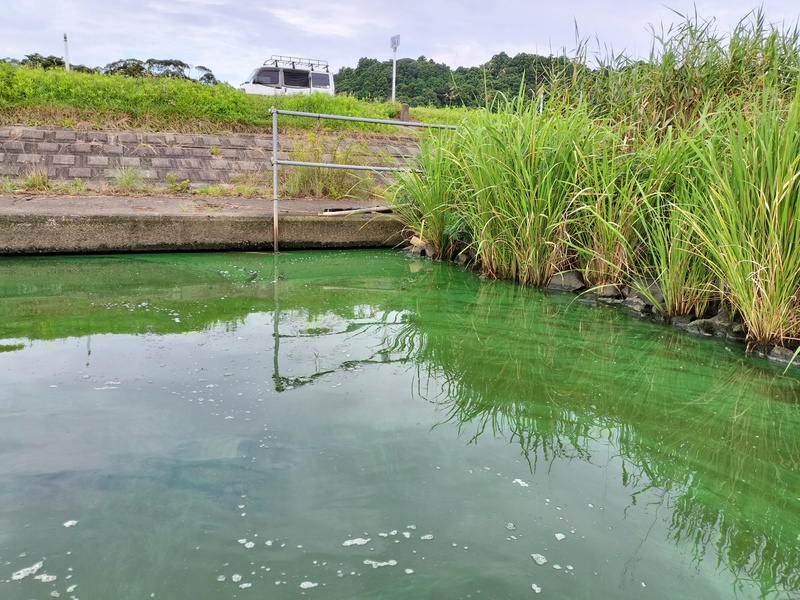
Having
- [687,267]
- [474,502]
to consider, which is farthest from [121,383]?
[687,267]

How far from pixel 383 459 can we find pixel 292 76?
17.8 metres

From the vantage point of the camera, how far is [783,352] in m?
2.83

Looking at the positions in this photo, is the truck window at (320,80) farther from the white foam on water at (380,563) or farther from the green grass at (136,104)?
the white foam on water at (380,563)

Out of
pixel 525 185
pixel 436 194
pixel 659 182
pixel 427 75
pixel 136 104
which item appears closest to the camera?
pixel 659 182

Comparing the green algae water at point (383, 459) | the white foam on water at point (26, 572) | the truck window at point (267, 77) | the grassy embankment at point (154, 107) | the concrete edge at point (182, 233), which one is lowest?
the white foam on water at point (26, 572)

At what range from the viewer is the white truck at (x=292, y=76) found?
17.2m

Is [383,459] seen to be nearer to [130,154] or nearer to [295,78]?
[130,154]

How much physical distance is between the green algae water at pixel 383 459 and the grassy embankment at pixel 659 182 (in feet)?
1.20

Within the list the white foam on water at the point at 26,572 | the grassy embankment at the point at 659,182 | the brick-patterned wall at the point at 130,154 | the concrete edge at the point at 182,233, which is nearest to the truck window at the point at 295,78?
the brick-patterned wall at the point at 130,154

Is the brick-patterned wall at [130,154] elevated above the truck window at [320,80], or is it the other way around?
the truck window at [320,80]

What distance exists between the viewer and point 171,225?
4949mm

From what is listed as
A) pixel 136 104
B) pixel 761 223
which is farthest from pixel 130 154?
A: pixel 761 223

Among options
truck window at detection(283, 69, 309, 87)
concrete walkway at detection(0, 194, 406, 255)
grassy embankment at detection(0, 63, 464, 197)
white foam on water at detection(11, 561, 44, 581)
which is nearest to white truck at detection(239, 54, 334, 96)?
truck window at detection(283, 69, 309, 87)

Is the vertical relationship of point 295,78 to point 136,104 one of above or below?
above
